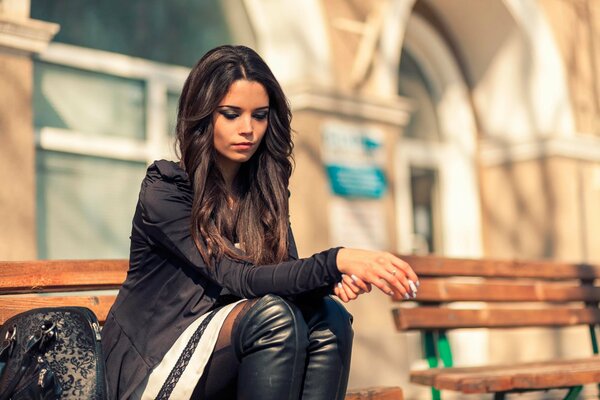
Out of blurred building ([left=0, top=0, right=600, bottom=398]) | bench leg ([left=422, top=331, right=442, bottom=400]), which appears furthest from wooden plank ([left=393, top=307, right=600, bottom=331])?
blurred building ([left=0, top=0, right=600, bottom=398])

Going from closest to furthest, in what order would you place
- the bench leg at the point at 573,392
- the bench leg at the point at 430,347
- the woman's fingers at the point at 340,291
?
the woman's fingers at the point at 340,291 < the bench leg at the point at 573,392 < the bench leg at the point at 430,347

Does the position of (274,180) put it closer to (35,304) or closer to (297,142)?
(35,304)

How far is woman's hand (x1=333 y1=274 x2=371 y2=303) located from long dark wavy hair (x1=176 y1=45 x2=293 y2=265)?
1.04 ft

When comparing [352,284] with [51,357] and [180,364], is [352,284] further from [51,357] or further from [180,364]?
[51,357]

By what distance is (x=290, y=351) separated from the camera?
2.50 m

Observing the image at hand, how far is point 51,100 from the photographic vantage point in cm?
608

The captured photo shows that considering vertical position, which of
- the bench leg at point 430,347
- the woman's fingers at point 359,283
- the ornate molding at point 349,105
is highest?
the ornate molding at point 349,105

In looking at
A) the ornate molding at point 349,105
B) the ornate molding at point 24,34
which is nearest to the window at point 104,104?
the ornate molding at point 24,34

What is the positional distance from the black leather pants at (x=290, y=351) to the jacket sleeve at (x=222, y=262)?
0.07m

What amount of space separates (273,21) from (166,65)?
0.79 meters

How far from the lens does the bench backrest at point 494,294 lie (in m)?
4.02

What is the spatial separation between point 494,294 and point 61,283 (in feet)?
6.75

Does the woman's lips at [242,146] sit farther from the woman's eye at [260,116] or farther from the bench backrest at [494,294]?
the bench backrest at [494,294]

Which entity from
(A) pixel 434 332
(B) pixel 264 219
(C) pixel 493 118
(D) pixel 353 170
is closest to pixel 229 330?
(B) pixel 264 219
